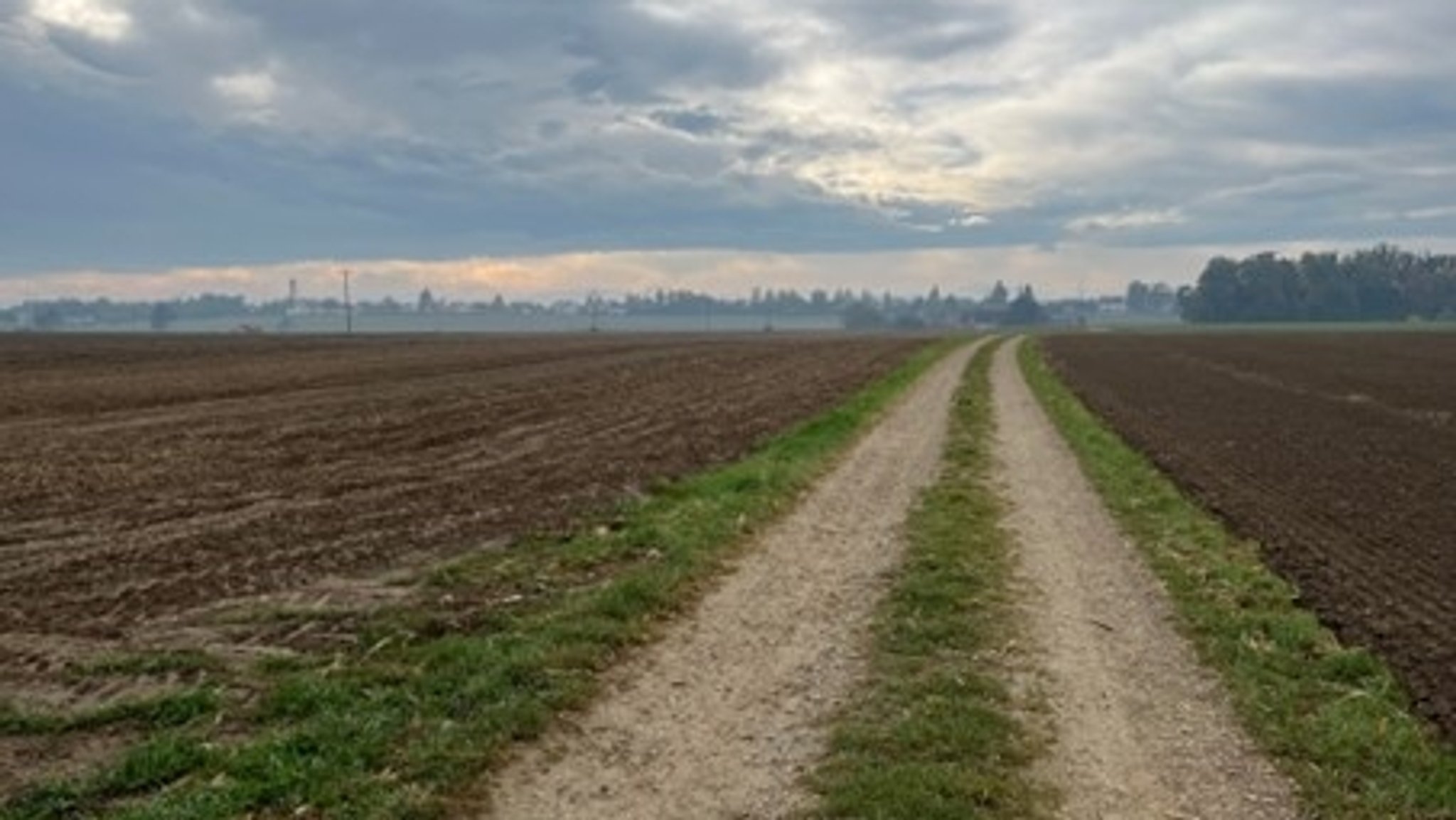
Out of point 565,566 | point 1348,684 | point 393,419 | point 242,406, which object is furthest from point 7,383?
point 1348,684

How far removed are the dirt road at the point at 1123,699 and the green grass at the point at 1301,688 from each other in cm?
20

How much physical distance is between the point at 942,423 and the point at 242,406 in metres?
17.9

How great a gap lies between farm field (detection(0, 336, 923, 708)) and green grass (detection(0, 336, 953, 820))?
101 centimetres

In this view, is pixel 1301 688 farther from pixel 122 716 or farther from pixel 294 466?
pixel 294 466

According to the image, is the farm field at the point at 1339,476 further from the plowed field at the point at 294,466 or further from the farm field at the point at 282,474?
the plowed field at the point at 294,466

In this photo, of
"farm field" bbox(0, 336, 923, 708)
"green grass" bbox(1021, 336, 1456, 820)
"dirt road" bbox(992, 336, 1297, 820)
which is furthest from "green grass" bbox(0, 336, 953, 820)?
"green grass" bbox(1021, 336, 1456, 820)

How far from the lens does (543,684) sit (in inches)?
365

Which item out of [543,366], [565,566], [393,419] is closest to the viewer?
[565,566]

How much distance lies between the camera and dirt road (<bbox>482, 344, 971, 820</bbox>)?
730cm

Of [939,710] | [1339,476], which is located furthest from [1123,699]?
[1339,476]

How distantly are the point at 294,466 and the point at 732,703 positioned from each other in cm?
1499

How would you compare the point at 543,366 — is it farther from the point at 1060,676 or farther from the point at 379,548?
the point at 1060,676

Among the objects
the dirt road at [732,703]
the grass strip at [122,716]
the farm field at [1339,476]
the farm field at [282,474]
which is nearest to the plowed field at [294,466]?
the farm field at [282,474]

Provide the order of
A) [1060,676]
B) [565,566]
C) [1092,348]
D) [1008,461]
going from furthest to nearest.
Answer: [1092,348] → [1008,461] → [565,566] → [1060,676]
